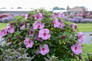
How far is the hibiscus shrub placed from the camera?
130 inches

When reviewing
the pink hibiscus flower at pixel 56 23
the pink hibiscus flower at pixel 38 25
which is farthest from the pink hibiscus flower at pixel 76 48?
the pink hibiscus flower at pixel 38 25

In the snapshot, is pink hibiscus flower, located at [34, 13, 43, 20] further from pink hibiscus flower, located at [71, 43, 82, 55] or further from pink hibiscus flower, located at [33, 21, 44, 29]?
pink hibiscus flower, located at [71, 43, 82, 55]

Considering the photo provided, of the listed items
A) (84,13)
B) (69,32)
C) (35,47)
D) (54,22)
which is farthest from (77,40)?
(84,13)

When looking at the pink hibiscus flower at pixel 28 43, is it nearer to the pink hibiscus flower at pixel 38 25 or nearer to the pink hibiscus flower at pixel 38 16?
the pink hibiscus flower at pixel 38 25

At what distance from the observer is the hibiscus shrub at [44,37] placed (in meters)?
3.30

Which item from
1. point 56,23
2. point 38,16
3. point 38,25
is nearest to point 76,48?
point 56,23

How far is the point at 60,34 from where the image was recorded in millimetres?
3383

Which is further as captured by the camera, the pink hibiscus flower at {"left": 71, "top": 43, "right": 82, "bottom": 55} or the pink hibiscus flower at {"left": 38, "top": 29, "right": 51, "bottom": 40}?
the pink hibiscus flower at {"left": 71, "top": 43, "right": 82, "bottom": 55}

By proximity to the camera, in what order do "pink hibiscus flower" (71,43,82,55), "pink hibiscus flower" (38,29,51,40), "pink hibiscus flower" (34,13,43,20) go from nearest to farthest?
"pink hibiscus flower" (38,29,51,40) < "pink hibiscus flower" (71,43,82,55) < "pink hibiscus flower" (34,13,43,20)

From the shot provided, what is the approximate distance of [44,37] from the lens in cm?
325

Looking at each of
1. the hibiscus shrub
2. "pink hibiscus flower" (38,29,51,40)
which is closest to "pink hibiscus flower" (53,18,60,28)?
the hibiscus shrub

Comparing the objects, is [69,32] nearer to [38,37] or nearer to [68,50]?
[68,50]

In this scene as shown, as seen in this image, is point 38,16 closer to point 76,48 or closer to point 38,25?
point 38,25

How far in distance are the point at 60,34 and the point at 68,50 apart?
319 millimetres
